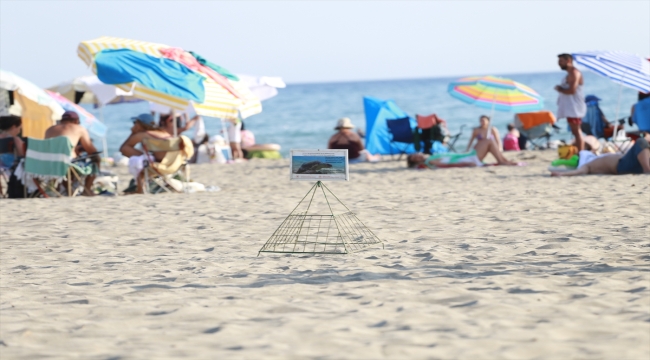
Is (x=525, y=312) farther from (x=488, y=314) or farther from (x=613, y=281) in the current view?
(x=613, y=281)

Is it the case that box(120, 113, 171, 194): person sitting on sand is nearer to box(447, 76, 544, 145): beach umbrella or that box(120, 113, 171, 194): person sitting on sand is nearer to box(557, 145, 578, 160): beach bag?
box(557, 145, 578, 160): beach bag

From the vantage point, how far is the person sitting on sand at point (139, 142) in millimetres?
9375

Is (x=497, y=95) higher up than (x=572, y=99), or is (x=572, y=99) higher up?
(x=497, y=95)

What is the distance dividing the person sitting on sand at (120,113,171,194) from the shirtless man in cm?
32

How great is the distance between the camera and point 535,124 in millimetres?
16531

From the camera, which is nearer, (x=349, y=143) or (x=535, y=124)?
(x=349, y=143)

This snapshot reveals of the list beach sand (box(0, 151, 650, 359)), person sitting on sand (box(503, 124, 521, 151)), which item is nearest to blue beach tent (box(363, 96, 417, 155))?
person sitting on sand (box(503, 124, 521, 151))

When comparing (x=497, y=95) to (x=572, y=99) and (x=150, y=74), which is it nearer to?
(x=572, y=99)

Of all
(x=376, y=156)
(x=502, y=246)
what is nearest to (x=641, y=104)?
(x=376, y=156)

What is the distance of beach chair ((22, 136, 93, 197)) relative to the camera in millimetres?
8953

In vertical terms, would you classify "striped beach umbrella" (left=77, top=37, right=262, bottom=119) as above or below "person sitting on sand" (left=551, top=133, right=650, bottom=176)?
above

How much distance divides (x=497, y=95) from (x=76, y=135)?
284 inches

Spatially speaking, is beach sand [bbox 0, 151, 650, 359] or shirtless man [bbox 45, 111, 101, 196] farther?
shirtless man [bbox 45, 111, 101, 196]

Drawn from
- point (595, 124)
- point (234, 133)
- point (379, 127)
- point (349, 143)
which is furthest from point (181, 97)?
point (595, 124)
